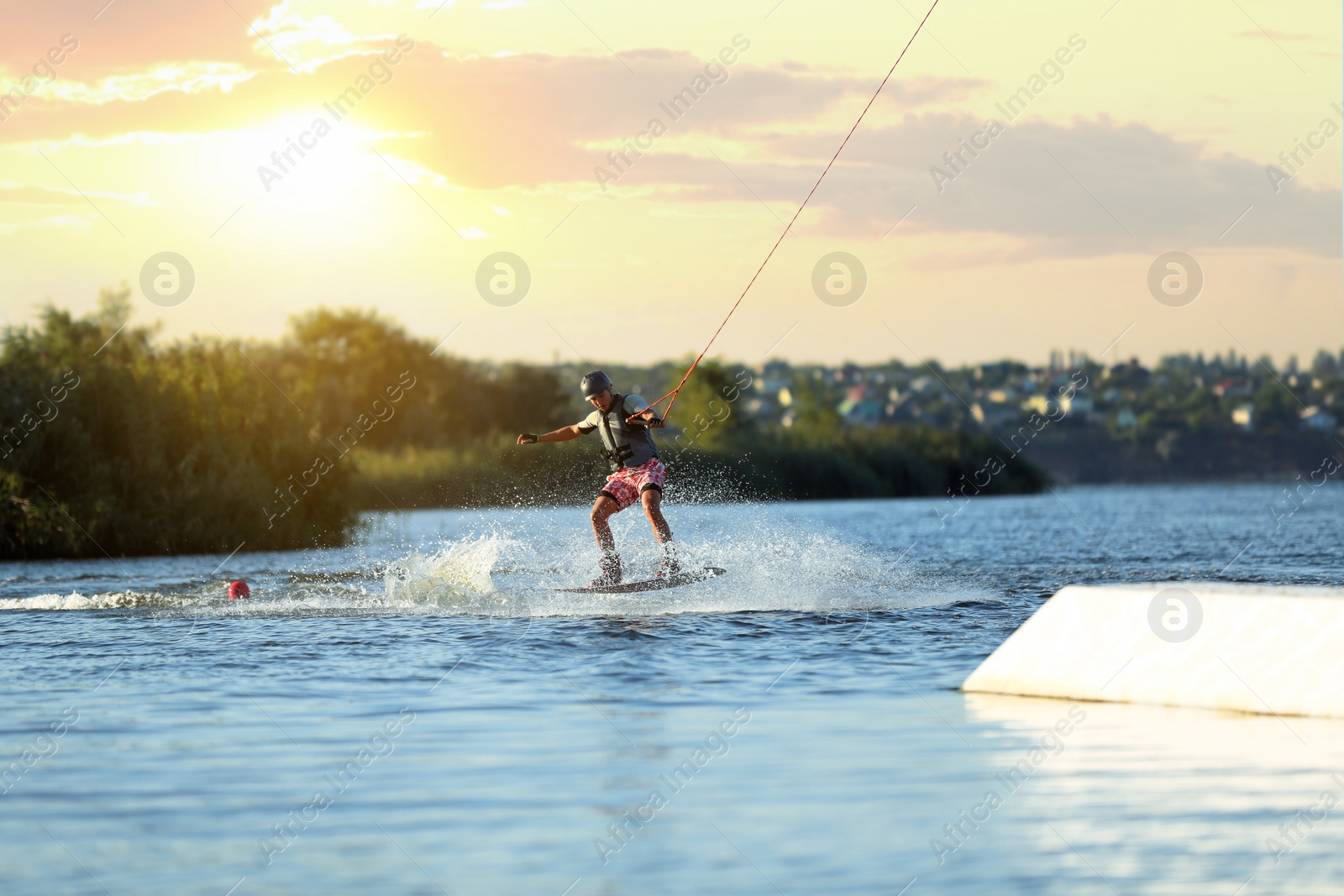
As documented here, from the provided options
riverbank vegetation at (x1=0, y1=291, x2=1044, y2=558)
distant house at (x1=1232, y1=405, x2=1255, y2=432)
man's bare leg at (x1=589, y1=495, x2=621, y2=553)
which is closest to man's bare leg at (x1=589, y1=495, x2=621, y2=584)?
man's bare leg at (x1=589, y1=495, x2=621, y2=553)

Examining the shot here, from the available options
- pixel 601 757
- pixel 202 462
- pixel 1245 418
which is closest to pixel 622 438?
pixel 601 757

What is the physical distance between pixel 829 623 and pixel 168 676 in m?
5.69

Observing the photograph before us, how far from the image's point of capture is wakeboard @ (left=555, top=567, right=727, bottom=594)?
14.4 meters

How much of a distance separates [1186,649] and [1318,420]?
87778mm

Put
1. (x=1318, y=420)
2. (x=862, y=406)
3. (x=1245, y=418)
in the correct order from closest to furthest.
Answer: (x=1245, y=418) < (x=1318, y=420) < (x=862, y=406)

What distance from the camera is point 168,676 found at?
406 inches

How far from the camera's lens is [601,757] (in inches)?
292

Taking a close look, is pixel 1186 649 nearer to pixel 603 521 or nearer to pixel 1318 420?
pixel 603 521

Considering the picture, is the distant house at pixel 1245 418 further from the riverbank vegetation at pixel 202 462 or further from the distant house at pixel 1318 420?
the riverbank vegetation at pixel 202 462

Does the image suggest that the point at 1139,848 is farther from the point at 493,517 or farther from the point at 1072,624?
the point at 493,517

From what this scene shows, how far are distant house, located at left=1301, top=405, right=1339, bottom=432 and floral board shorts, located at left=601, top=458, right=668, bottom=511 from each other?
3147 inches

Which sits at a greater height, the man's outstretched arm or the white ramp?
the man's outstretched arm

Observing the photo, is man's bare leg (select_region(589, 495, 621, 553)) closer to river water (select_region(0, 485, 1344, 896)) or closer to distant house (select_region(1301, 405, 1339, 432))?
river water (select_region(0, 485, 1344, 896))

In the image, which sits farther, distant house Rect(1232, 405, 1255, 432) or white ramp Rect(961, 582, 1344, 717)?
distant house Rect(1232, 405, 1255, 432)
